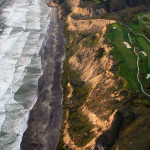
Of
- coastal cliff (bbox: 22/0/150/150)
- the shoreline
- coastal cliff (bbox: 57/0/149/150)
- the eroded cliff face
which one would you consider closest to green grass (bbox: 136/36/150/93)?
coastal cliff (bbox: 22/0/150/150)

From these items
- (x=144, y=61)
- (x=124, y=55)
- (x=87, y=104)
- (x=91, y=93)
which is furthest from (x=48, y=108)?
(x=144, y=61)

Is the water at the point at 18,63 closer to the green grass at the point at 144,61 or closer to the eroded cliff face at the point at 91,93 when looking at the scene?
the eroded cliff face at the point at 91,93

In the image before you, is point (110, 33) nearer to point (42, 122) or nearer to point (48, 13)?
point (42, 122)

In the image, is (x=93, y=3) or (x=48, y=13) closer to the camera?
(x=93, y=3)

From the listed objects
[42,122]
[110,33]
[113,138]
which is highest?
[110,33]

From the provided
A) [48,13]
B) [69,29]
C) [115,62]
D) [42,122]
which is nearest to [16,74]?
[42,122]

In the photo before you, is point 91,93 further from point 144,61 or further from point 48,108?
point 144,61

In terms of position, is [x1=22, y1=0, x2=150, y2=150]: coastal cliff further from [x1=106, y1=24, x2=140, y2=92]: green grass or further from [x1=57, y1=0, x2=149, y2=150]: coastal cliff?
[x1=106, y1=24, x2=140, y2=92]: green grass
